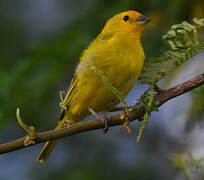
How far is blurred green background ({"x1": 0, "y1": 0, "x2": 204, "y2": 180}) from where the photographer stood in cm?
403

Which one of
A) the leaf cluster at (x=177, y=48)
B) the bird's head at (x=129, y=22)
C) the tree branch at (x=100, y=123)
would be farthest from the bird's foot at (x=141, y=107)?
the bird's head at (x=129, y=22)

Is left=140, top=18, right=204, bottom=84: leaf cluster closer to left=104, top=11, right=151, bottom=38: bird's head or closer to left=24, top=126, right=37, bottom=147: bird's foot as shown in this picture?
left=24, top=126, right=37, bottom=147: bird's foot

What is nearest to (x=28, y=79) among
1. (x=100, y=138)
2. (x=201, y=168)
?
(x=100, y=138)

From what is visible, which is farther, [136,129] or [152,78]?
[136,129]

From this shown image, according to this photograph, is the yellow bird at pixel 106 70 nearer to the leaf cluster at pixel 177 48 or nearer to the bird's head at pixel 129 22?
the bird's head at pixel 129 22

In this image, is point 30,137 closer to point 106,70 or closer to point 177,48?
point 177,48

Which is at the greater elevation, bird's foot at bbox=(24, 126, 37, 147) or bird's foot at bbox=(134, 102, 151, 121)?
bird's foot at bbox=(24, 126, 37, 147)

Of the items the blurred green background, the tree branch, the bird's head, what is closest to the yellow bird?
the bird's head

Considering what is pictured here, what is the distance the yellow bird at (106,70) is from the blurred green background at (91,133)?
1.52 ft

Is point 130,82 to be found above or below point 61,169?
above

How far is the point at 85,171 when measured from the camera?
4211mm

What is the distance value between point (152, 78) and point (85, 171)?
7.76ft

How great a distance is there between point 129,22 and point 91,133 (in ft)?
7.20

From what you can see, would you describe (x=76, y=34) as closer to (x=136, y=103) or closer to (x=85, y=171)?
(x=85, y=171)
